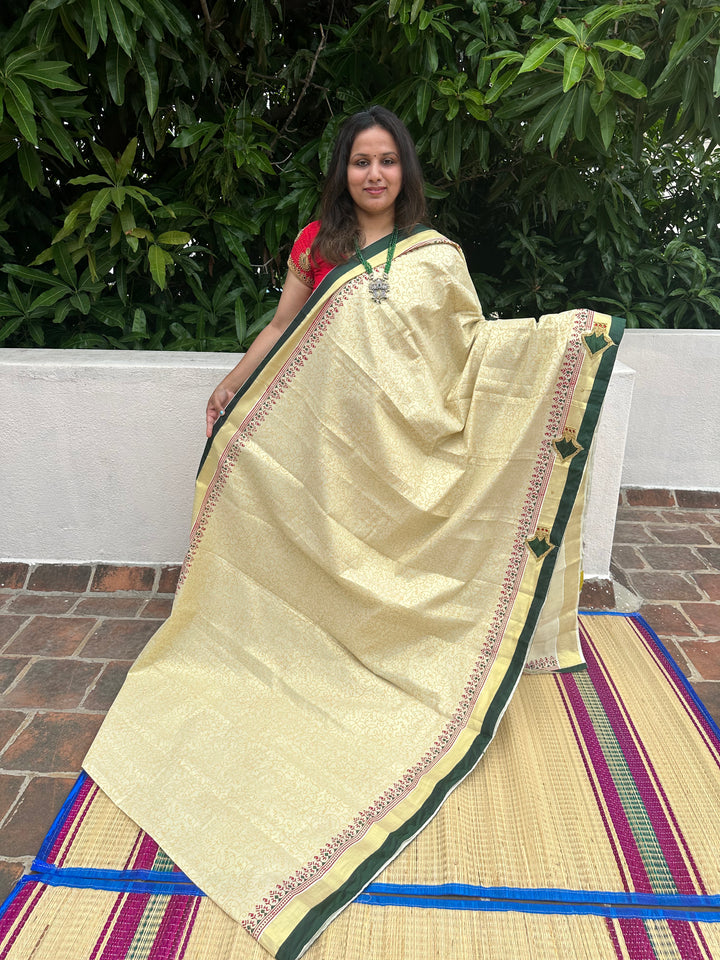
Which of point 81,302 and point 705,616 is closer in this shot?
point 705,616

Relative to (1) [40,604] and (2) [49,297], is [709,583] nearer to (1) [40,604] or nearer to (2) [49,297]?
(1) [40,604]

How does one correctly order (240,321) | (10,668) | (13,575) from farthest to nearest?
1. (240,321)
2. (13,575)
3. (10,668)

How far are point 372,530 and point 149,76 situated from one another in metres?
1.51

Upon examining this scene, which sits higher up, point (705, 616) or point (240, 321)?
point (240, 321)

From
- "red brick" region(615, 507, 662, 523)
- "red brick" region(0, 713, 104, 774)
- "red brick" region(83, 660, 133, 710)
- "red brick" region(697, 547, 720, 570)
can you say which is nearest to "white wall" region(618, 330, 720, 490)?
"red brick" region(615, 507, 662, 523)

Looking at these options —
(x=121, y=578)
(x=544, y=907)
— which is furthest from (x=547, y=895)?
(x=121, y=578)

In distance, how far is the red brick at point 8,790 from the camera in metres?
1.53

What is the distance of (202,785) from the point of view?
1.53m

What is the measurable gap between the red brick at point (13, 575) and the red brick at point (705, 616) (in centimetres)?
215

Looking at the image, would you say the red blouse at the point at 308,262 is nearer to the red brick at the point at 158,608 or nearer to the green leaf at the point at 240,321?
the green leaf at the point at 240,321

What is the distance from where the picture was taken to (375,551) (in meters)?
1.80

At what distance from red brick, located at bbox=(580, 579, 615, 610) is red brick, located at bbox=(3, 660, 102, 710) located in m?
1.47

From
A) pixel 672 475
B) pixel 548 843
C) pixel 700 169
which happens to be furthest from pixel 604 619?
pixel 700 169

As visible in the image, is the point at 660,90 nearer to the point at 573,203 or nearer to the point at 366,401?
the point at 573,203
